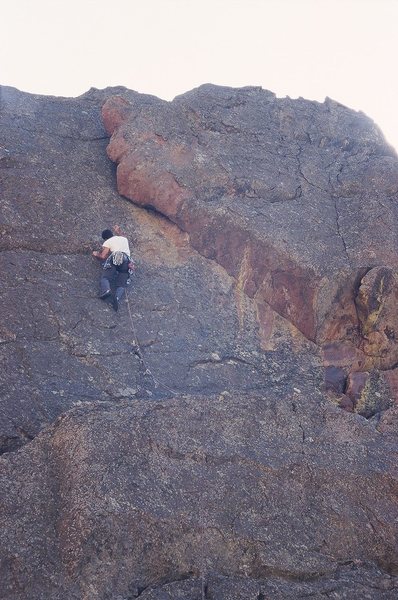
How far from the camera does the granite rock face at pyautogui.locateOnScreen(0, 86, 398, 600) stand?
8375 millimetres

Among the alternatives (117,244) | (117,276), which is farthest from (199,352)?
(117,244)

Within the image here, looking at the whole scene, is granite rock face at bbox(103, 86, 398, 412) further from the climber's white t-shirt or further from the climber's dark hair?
the climber's white t-shirt

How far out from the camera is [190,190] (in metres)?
15.7

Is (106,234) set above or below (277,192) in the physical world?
below

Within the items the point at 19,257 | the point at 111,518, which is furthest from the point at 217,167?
the point at 111,518

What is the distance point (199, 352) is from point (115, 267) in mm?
2484

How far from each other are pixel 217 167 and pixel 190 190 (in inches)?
43.2

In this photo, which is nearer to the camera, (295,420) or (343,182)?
(295,420)

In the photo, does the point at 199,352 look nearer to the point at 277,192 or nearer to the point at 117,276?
the point at 117,276

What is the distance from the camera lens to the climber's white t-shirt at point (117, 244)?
13.9m

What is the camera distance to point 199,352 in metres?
13.2

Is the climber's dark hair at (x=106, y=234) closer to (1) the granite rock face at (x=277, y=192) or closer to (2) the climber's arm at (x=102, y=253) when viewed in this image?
(2) the climber's arm at (x=102, y=253)

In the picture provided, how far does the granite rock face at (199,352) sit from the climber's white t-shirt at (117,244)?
60 cm

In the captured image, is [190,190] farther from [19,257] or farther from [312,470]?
[312,470]
